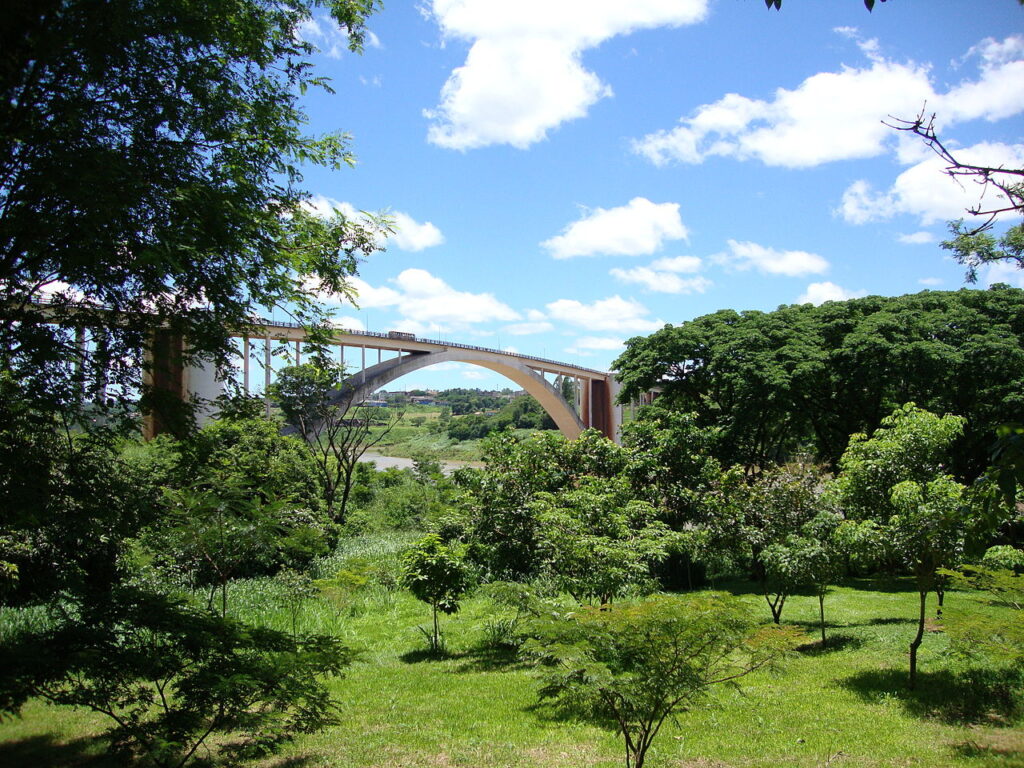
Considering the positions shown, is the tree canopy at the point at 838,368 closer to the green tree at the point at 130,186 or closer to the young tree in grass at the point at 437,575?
the young tree in grass at the point at 437,575

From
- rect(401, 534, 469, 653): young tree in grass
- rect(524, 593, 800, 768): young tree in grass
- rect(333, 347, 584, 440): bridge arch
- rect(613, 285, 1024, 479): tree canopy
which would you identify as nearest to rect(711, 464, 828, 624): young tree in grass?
rect(401, 534, 469, 653): young tree in grass

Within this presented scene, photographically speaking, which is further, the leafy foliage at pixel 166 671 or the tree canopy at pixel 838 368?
the tree canopy at pixel 838 368

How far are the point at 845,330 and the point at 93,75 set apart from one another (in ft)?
59.4

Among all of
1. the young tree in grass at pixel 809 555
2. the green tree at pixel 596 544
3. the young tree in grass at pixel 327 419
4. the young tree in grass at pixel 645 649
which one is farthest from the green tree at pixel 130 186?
the young tree in grass at pixel 327 419

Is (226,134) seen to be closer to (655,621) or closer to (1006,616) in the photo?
(655,621)

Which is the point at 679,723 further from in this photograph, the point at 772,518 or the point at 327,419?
the point at 327,419

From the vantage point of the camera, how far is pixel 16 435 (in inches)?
171

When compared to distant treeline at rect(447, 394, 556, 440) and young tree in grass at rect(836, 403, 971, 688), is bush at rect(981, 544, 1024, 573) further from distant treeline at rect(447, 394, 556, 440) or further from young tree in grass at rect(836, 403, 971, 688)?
distant treeline at rect(447, 394, 556, 440)

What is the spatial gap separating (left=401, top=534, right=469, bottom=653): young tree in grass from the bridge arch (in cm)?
1475

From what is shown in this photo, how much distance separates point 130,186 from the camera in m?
3.81

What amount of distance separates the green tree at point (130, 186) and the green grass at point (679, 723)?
3.24 metres

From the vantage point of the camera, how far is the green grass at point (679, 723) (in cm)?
540

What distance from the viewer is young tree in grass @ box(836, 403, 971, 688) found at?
7.36 meters

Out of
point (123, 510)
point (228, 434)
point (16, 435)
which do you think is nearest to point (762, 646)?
point (123, 510)
